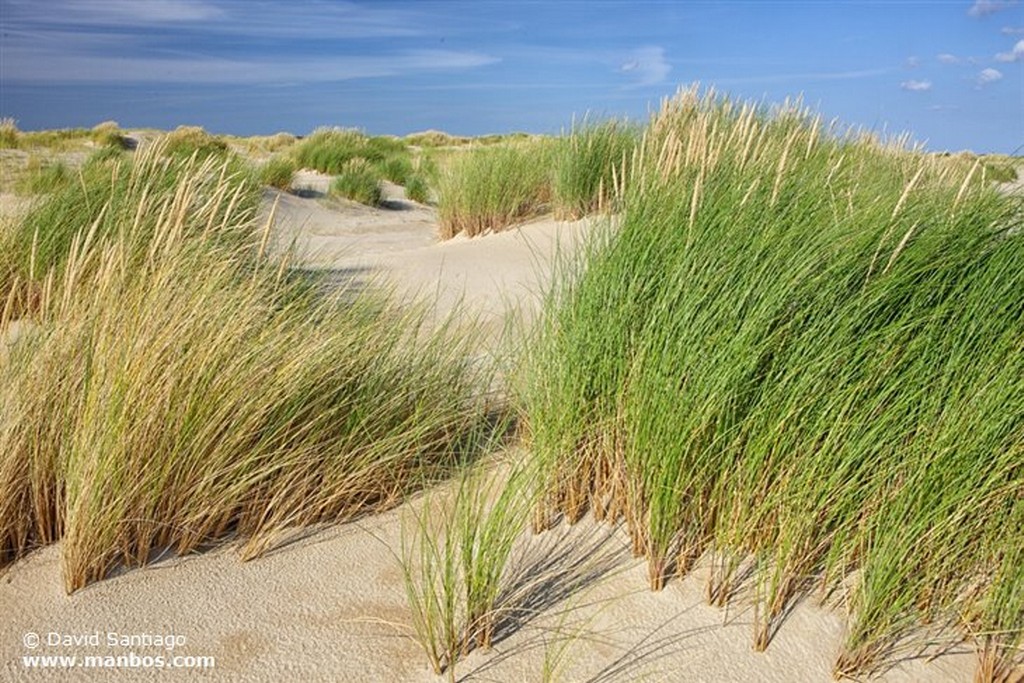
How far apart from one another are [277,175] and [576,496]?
37.2 feet

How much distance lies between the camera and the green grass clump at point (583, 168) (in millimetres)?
7535

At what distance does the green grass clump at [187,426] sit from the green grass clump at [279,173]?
10245 mm

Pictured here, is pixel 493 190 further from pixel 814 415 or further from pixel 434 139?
pixel 434 139

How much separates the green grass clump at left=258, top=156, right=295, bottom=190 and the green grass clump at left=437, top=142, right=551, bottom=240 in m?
4.62

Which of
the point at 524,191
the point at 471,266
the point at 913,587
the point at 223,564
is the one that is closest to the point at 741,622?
the point at 913,587

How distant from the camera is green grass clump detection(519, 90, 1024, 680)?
184 centimetres

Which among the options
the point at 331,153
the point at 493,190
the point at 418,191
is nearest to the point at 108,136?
the point at 331,153

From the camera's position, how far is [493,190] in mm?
8023

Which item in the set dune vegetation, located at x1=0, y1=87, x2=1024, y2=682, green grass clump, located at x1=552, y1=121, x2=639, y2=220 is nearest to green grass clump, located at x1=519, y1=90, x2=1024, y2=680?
dune vegetation, located at x1=0, y1=87, x2=1024, y2=682

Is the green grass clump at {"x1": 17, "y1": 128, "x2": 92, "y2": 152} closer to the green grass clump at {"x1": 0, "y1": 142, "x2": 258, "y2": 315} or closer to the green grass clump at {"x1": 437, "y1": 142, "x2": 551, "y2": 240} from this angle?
the green grass clump at {"x1": 437, "y1": 142, "x2": 551, "y2": 240}

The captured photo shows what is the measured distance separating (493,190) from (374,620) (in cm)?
648

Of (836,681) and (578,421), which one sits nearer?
(836,681)

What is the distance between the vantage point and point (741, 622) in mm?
1912

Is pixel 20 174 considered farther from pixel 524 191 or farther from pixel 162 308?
pixel 162 308
